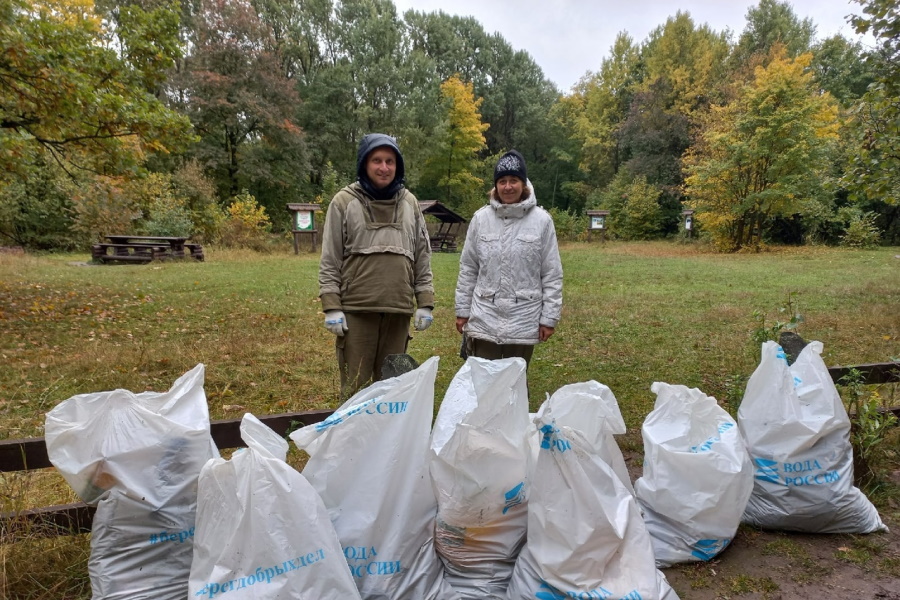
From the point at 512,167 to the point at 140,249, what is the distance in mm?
16618

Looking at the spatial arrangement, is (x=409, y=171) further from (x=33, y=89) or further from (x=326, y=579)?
(x=326, y=579)

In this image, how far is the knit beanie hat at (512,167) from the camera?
116 inches

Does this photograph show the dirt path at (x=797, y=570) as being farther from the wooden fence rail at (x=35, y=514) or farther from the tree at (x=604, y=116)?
the tree at (x=604, y=116)

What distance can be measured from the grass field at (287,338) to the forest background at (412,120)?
1987 millimetres

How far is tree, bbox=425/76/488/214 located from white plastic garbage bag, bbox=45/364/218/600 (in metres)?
33.5

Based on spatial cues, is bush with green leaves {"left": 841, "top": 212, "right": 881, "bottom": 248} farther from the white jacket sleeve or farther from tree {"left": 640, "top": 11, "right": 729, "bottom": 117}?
the white jacket sleeve

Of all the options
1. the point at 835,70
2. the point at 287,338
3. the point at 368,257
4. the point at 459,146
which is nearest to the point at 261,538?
the point at 368,257

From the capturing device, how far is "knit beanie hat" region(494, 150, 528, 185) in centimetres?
295

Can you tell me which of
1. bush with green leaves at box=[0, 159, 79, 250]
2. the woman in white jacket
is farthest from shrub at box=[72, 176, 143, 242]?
the woman in white jacket

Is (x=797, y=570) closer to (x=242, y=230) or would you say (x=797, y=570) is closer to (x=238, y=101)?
(x=242, y=230)

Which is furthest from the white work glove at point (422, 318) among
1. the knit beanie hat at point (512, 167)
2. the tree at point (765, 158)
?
the tree at point (765, 158)

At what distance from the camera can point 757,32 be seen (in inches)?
1435

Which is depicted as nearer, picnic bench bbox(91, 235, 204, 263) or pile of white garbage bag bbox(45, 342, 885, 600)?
pile of white garbage bag bbox(45, 342, 885, 600)

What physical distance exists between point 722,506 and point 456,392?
115cm
